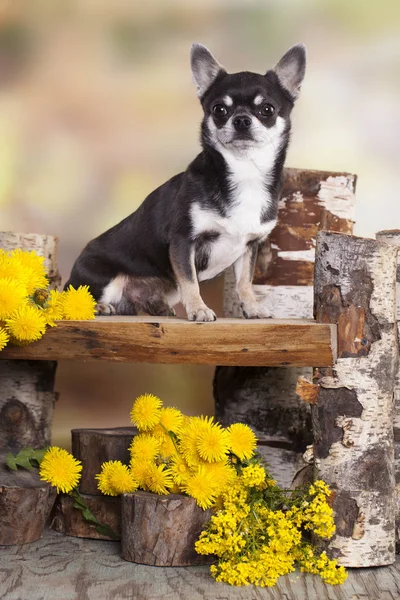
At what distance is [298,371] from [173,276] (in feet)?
2.07

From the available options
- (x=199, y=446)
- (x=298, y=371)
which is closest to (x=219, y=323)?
(x=199, y=446)

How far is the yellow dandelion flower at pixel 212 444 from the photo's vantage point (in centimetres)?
250

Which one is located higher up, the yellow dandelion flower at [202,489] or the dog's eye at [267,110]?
the dog's eye at [267,110]

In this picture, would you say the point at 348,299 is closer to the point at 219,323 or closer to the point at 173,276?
the point at 219,323

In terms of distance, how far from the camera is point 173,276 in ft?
10.00

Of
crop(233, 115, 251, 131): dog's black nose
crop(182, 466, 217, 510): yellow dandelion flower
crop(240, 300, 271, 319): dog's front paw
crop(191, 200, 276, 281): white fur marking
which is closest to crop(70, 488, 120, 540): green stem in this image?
crop(182, 466, 217, 510): yellow dandelion flower

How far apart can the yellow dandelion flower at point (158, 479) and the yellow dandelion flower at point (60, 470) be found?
30cm

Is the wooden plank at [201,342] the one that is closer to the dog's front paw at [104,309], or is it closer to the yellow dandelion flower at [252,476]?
the yellow dandelion flower at [252,476]

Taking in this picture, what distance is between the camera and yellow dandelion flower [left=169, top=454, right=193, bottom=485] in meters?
2.53

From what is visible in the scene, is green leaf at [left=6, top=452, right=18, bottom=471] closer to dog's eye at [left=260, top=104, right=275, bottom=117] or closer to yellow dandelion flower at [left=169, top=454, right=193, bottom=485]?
yellow dandelion flower at [left=169, top=454, right=193, bottom=485]

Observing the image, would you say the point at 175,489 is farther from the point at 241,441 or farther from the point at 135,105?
the point at 135,105

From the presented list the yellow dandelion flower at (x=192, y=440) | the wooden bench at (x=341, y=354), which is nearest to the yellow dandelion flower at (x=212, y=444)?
the yellow dandelion flower at (x=192, y=440)

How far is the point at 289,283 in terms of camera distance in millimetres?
3256

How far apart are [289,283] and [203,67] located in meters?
0.91
